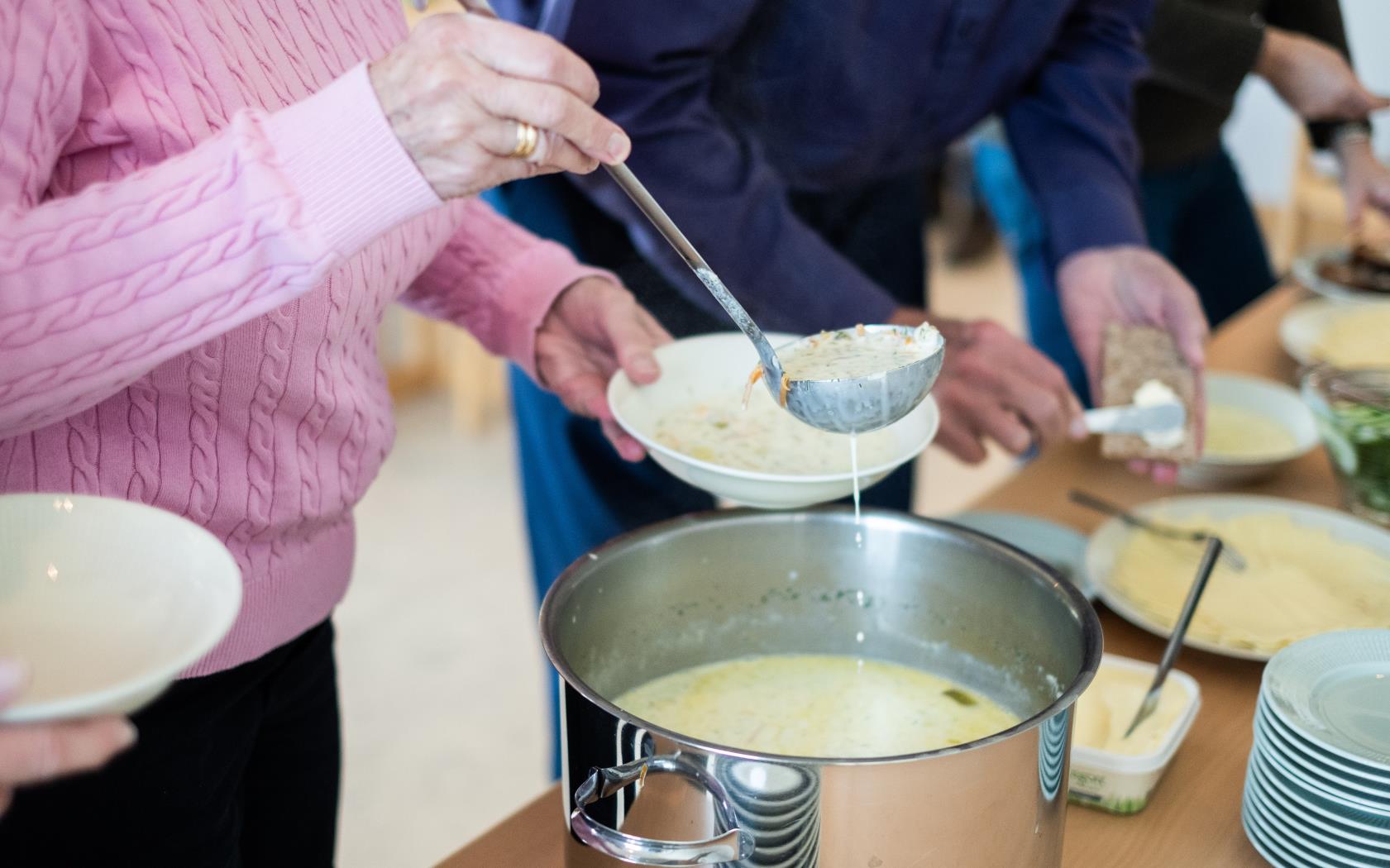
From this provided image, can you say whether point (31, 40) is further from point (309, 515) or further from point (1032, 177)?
point (1032, 177)

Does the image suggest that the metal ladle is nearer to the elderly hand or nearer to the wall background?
the elderly hand

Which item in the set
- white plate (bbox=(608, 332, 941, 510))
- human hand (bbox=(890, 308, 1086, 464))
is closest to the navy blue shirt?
human hand (bbox=(890, 308, 1086, 464))

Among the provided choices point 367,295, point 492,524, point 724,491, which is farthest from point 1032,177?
point 492,524

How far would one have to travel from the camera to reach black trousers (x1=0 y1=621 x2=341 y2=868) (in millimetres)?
819

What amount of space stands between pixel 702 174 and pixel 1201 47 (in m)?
0.96

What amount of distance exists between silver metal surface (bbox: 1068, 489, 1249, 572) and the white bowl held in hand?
902 mm

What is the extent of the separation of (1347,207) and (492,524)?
1.95 meters

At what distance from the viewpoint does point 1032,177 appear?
5.66 feet

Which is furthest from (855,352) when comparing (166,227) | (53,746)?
(53,746)

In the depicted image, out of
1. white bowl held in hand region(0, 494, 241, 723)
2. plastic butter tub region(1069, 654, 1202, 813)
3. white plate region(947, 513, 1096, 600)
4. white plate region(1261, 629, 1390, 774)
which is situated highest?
white bowl held in hand region(0, 494, 241, 723)

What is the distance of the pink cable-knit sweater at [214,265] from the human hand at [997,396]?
0.60 metres

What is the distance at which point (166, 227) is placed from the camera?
65 centimetres

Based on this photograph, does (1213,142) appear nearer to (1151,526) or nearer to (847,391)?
(1151,526)

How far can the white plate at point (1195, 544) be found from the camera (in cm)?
112
